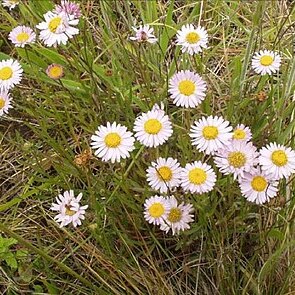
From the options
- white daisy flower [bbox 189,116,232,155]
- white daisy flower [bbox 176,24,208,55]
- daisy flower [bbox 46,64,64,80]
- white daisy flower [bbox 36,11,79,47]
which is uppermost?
white daisy flower [bbox 176,24,208,55]

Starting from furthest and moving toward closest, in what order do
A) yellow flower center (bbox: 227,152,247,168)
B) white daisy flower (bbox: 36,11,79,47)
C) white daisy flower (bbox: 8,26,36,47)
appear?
white daisy flower (bbox: 8,26,36,47) → white daisy flower (bbox: 36,11,79,47) → yellow flower center (bbox: 227,152,247,168)

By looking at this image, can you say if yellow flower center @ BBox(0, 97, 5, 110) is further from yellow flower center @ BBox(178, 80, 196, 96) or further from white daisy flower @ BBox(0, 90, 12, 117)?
yellow flower center @ BBox(178, 80, 196, 96)

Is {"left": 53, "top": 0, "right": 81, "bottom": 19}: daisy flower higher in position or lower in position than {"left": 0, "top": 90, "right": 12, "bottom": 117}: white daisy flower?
higher

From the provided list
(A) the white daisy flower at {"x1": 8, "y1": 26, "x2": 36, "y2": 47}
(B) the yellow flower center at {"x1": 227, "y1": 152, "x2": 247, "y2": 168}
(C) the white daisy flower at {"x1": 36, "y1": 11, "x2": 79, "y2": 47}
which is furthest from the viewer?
(A) the white daisy flower at {"x1": 8, "y1": 26, "x2": 36, "y2": 47}

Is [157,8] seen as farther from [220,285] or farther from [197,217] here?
[220,285]

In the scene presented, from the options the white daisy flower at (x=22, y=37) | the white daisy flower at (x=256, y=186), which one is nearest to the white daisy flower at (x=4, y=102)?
the white daisy flower at (x=22, y=37)

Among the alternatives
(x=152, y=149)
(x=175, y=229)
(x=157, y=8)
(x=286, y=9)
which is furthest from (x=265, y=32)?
(x=175, y=229)

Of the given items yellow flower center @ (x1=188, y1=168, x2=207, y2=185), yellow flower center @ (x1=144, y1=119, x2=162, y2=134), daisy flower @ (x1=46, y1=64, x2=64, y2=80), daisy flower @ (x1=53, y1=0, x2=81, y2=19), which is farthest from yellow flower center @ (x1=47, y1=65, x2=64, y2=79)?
yellow flower center @ (x1=188, y1=168, x2=207, y2=185)
